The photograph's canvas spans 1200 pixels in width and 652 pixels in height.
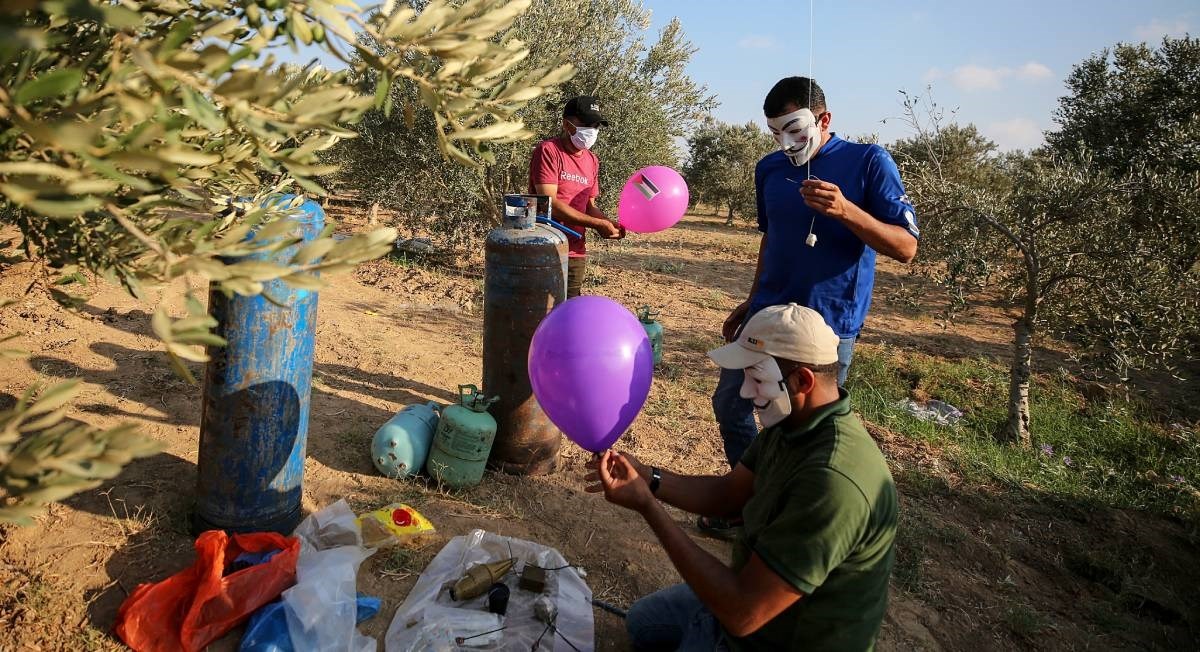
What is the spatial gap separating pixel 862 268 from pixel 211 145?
2.79 meters

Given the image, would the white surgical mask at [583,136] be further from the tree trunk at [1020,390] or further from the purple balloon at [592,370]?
the tree trunk at [1020,390]

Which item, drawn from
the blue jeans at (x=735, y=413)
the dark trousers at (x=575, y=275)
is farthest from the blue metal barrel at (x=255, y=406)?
the dark trousers at (x=575, y=275)

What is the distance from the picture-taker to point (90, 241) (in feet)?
6.03

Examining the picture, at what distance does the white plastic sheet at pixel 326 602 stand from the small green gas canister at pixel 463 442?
888mm

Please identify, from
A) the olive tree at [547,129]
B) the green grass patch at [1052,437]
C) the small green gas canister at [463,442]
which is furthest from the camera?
the olive tree at [547,129]

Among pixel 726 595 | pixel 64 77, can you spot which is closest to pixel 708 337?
pixel 726 595

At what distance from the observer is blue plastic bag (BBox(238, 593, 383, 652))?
2.56m

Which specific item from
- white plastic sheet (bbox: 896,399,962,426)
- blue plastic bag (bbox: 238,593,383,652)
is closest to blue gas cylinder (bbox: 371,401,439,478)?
blue plastic bag (bbox: 238,593,383,652)

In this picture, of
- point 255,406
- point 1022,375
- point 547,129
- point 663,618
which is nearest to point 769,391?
point 663,618

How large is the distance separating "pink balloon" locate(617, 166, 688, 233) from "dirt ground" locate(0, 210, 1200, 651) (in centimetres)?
168

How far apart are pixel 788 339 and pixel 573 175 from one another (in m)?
3.27

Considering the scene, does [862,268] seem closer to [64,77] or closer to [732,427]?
[732,427]

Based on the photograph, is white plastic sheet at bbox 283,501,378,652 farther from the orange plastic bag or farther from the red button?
the red button

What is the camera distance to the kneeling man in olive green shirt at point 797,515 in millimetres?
1999
